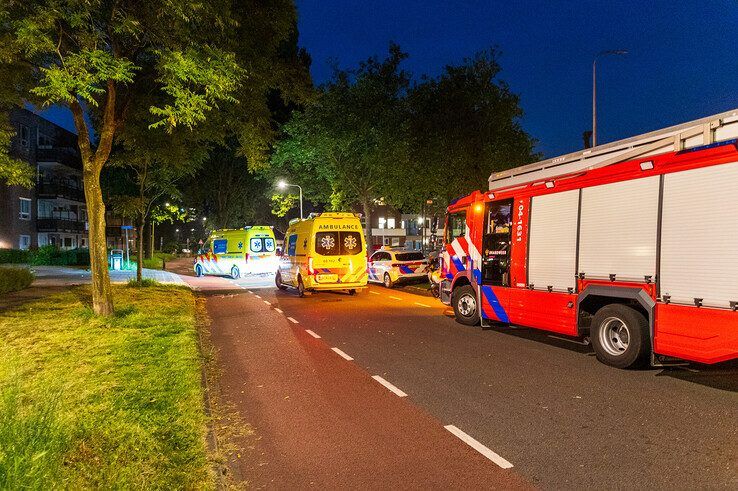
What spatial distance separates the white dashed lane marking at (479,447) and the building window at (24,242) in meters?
44.4

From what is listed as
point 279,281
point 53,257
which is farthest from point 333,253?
point 53,257

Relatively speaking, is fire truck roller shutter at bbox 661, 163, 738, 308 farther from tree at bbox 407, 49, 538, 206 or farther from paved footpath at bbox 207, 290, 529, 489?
tree at bbox 407, 49, 538, 206

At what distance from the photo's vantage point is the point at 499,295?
10336 mm

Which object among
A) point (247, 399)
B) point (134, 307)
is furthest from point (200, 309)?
point (247, 399)

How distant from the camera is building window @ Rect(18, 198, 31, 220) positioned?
40125 millimetres

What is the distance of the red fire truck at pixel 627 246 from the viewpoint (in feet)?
20.6

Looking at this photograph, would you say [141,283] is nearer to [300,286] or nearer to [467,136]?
[300,286]

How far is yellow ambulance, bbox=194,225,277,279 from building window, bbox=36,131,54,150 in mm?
24912

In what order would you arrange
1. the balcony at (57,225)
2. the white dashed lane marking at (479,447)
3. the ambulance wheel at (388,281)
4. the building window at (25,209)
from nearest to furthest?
1. the white dashed lane marking at (479,447)
2. the ambulance wheel at (388,281)
3. the building window at (25,209)
4. the balcony at (57,225)

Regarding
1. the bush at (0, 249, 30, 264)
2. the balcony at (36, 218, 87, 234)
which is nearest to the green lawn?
the bush at (0, 249, 30, 264)

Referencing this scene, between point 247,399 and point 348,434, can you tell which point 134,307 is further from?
point 348,434

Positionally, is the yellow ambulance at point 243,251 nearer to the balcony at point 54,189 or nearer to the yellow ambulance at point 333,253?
the yellow ambulance at point 333,253

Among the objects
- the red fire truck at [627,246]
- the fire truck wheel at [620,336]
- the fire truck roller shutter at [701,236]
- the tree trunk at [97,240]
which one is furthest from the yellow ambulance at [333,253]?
the fire truck roller shutter at [701,236]

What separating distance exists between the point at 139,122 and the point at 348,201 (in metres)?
17.8
